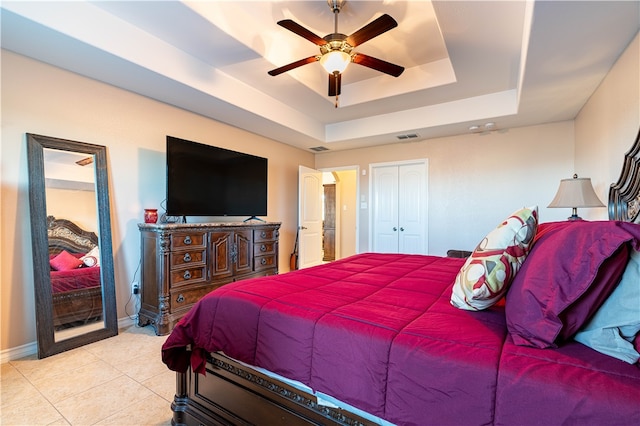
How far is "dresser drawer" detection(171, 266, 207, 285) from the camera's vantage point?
9.76ft

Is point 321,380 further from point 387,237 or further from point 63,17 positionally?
point 387,237

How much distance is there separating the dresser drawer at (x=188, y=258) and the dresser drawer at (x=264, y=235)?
823 mm

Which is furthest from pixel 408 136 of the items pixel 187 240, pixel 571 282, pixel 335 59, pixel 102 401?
pixel 102 401

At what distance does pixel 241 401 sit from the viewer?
1.38 metres

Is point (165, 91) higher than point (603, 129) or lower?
higher

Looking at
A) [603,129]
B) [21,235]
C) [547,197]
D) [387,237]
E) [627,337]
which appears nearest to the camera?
[627,337]

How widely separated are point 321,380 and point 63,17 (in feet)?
9.61

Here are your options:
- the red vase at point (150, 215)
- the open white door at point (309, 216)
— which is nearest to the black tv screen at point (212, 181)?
the red vase at point (150, 215)

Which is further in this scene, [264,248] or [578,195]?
[264,248]

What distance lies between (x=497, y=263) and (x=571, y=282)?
26 cm

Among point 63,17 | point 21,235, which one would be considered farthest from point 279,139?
point 21,235

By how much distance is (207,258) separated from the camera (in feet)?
10.8

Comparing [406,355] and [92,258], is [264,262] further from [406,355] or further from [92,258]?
[406,355]

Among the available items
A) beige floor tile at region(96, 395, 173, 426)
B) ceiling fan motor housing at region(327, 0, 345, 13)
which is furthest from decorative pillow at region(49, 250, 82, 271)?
ceiling fan motor housing at region(327, 0, 345, 13)
